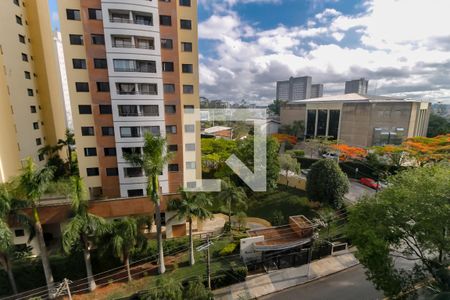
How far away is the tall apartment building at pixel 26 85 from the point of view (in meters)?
17.0

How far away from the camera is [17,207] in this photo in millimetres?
10633

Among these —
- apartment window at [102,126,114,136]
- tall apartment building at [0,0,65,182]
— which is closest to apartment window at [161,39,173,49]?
apartment window at [102,126,114,136]

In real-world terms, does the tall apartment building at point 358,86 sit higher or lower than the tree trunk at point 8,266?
higher

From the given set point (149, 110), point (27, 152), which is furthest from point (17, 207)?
point (27, 152)

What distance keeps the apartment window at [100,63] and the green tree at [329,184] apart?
18571mm

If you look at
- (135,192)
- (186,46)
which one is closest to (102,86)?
(186,46)

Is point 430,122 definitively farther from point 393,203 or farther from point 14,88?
point 14,88

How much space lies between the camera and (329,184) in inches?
687

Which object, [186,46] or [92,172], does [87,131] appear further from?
[186,46]

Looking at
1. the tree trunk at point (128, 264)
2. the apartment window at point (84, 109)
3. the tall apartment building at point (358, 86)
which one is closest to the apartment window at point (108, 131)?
the apartment window at point (84, 109)

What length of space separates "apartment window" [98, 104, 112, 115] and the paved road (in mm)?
16090

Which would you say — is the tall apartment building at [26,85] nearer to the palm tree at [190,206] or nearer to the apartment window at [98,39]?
the apartment window at [98,39]

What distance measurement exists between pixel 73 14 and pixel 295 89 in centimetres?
9557

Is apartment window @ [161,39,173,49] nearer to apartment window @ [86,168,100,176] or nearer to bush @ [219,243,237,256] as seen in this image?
apartment window @ [86,168,100,176]
